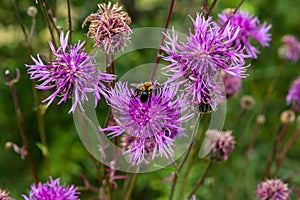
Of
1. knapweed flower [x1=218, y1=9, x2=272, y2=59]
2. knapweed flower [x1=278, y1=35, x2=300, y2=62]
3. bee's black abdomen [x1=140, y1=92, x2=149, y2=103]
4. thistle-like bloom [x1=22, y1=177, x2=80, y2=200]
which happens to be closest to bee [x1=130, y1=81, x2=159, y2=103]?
bee's black abdomen [x1=140, y1=92, x2=149, y2=103]

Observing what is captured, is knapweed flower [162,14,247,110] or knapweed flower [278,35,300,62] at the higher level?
knapweed flower [278,35,300,62]

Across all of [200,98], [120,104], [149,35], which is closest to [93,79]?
[120,104]

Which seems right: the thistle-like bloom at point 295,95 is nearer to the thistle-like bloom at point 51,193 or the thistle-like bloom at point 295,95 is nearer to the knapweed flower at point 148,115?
the knapweed flower at point 148,115

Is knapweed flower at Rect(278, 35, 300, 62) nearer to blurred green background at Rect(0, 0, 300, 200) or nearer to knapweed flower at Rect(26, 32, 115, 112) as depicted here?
blurred green background at Rect(0, 0, 300, 200)

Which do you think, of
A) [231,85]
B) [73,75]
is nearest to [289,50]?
[231,85]

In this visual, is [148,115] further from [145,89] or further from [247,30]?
[247,30]

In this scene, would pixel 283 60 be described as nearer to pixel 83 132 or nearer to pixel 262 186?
pixel 262 186

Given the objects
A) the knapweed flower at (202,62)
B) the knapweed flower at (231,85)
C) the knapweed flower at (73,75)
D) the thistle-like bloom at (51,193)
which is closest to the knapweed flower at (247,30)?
the knapweed flower at (231,85)
